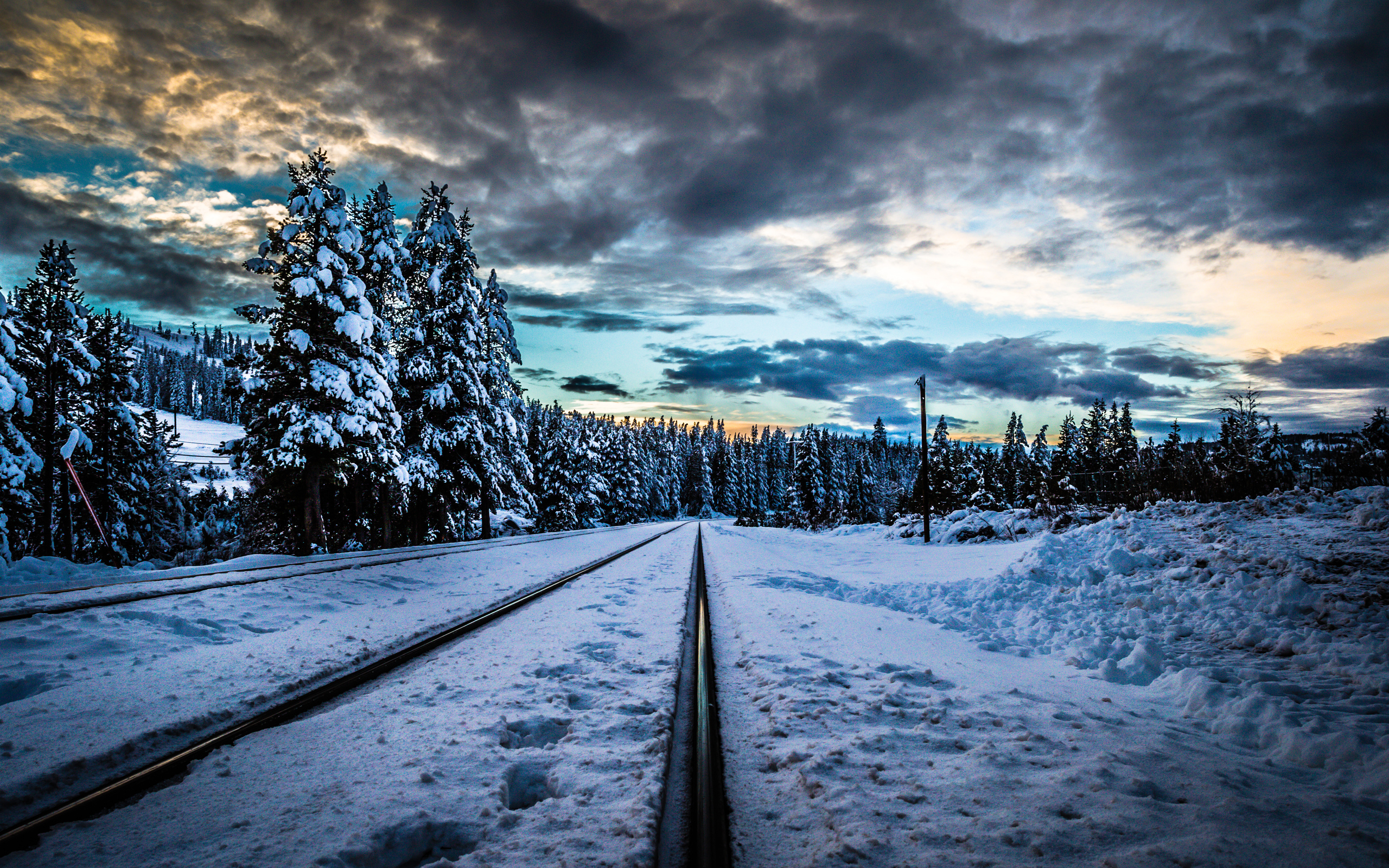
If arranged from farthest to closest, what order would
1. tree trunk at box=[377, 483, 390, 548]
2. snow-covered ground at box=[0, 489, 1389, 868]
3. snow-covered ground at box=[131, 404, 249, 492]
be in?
snow-covered ground at box=[131, 404, 249, 492] → tree trunk at box=[377, 483, 390, 548] → snow-covered ground at box=[0, 489, 1389, 868]

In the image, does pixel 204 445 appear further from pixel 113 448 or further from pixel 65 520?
pixel 65 520

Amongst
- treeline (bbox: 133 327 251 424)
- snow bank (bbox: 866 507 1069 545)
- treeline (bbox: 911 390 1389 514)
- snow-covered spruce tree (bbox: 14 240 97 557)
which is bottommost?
snow bank (bbox: 866 507 1069 545)

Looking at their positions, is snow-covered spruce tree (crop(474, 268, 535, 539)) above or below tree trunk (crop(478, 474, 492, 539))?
above

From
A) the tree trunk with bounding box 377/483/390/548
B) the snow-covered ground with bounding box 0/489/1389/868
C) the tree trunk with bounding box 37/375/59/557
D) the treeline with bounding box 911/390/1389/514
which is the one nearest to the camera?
the snow-covered ground with bounding box 0/489/1389/868

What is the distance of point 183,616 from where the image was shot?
622cm

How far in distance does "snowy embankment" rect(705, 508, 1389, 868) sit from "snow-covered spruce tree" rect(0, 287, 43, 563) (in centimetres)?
1535

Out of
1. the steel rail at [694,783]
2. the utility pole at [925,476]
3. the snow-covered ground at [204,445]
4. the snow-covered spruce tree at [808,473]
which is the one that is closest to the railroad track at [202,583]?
→ the steel rail at [694,783]

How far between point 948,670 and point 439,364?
23295 millimetres

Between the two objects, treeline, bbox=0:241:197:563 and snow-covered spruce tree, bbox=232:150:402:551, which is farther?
treeline, bbox=0:241:197:563

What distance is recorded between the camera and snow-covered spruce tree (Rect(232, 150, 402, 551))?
16.2 m

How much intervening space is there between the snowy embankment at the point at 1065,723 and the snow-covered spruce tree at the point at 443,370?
18.6 metres

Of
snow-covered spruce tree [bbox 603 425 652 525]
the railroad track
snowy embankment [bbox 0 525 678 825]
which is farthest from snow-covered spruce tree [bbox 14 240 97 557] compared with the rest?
snow-covered spruce tree [bbox 603 425 652 525]

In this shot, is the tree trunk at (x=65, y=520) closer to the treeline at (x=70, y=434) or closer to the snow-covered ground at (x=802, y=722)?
the treeline at (x=70, y=434)

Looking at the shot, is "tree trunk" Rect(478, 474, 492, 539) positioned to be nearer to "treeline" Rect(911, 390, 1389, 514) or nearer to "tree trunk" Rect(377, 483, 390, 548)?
"tree trunk" Rect(377, 483, 390, 548)
